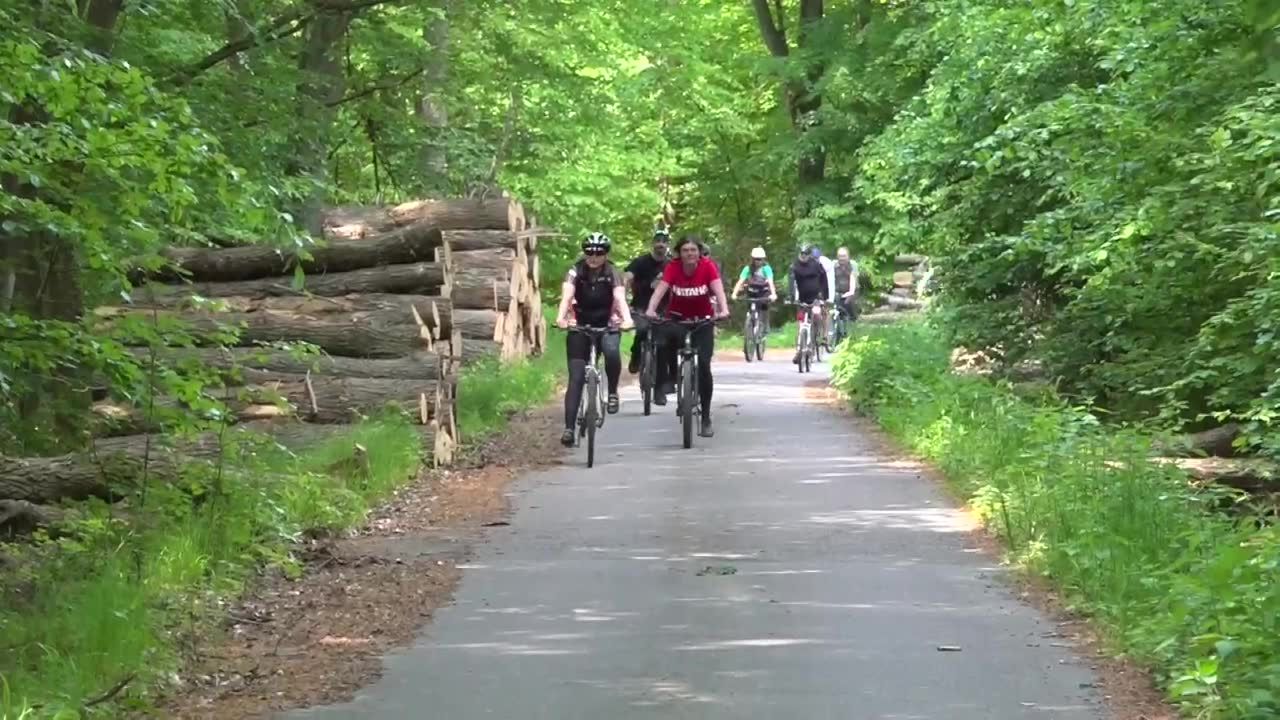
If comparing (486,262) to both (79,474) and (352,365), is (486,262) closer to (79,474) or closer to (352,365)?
(352,365)

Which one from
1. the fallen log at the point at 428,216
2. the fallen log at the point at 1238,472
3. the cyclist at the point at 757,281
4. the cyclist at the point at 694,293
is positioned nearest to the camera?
the fallen log at the point at 1238,472

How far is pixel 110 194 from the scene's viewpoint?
9.02m

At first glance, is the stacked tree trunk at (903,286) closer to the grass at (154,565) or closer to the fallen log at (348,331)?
the fallen log at (348,331)

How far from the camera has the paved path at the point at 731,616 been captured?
6.49 metres

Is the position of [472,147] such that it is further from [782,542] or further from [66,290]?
[782,542]

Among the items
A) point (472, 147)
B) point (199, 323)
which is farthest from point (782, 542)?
point (472, 147)

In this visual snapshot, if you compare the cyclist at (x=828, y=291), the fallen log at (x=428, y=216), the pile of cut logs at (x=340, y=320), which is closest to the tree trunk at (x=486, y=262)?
the fallen log at (x=428, y=216)

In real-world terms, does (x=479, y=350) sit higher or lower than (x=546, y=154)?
lower

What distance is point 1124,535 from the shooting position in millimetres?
8844

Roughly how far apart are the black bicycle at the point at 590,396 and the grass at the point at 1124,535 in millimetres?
2845

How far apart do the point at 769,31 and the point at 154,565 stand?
1295 inches

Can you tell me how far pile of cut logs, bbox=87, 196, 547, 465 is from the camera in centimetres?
1420

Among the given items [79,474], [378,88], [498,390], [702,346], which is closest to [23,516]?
[79,474]

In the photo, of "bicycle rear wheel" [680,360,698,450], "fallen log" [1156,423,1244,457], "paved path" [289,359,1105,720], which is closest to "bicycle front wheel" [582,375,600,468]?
"paved path" [289,359,1105,720]
